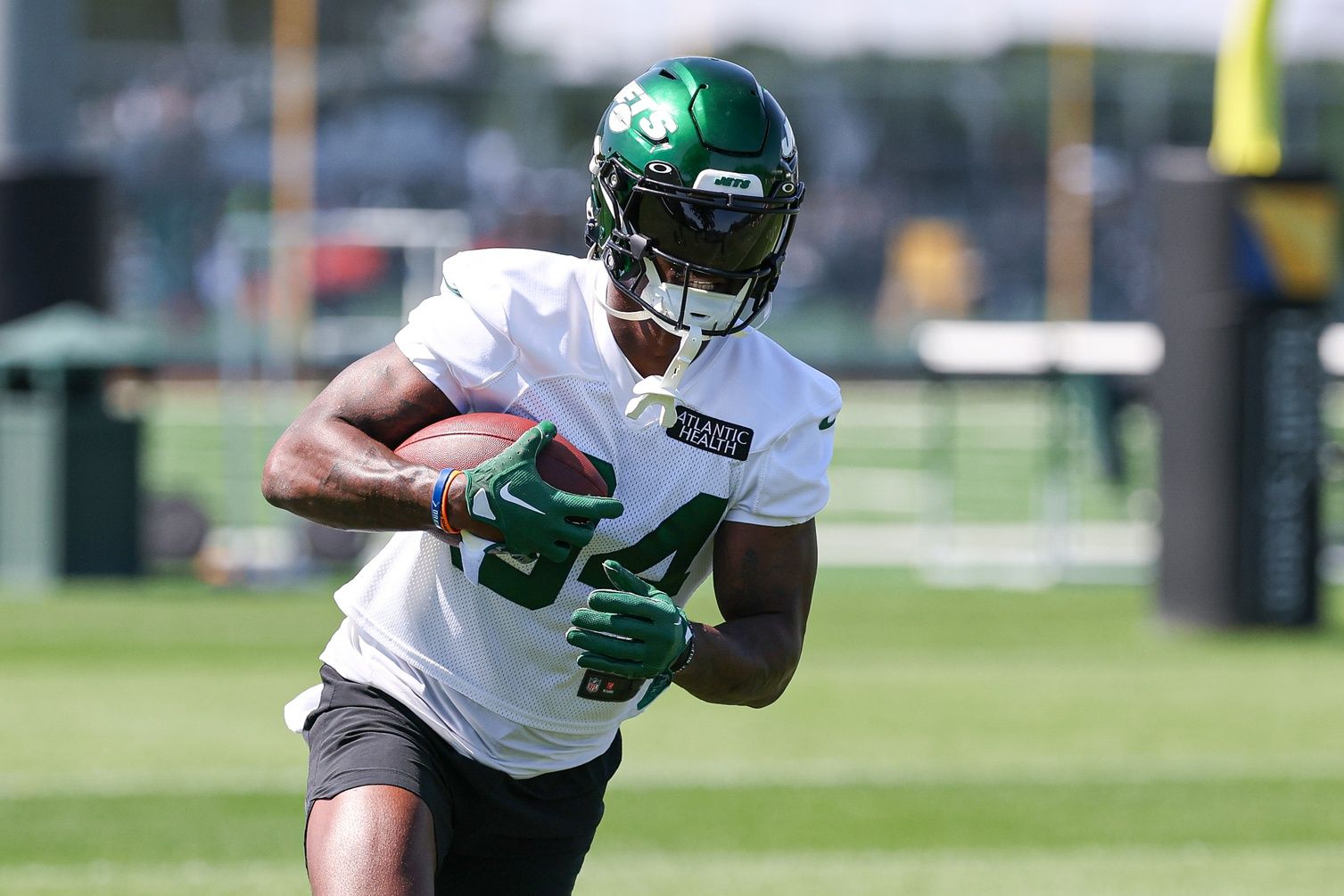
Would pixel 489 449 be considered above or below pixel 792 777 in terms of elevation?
above

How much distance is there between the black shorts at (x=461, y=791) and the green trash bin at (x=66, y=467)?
945 cm

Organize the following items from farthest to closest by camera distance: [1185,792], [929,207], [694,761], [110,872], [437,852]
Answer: [929,207] → [694,761] → [1185,792] → [110,872] → [437,852]

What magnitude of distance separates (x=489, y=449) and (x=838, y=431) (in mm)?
22689

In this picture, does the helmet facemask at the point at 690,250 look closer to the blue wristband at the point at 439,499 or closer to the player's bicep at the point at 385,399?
the player's bicep at the point at 385,399

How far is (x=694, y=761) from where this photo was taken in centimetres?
820

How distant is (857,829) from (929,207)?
2730cm

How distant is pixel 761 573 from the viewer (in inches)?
149

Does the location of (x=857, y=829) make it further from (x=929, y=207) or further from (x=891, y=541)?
(x=929, y=207)

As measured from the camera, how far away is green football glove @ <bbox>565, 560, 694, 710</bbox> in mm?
3260

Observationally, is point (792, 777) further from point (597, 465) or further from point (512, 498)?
point (512, 498)

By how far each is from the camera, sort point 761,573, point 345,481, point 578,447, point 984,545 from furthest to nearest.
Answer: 1. point 984,545
2. point 761,573
3. point 578,447
4. point 345,481

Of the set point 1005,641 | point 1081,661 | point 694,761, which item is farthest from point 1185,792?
point 1005,641

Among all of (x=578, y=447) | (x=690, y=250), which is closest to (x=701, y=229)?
(x=690, y=250)

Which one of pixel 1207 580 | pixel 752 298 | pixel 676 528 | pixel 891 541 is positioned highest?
pixel 752 298
